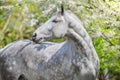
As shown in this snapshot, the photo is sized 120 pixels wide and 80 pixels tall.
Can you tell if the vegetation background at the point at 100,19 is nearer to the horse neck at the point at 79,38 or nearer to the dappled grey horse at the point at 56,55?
the dappled grey horse at the point at 56,55

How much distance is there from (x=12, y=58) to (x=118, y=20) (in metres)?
2.89

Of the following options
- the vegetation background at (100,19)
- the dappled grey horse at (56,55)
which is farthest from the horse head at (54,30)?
the vegetation background at (100,19)

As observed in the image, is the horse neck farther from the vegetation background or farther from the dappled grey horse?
the vegetation background

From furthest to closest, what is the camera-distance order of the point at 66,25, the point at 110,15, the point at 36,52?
the point at 110,15, the point at 36,52, the point at 66,25

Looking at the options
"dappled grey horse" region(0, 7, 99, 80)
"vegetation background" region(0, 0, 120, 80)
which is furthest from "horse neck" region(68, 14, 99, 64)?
"vegetation background" region(0, 0, 120, 80)

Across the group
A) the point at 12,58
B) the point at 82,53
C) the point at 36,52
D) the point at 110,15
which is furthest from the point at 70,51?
the point at 110,15

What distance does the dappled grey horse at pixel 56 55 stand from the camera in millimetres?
5004

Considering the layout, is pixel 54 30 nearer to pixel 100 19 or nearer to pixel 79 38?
pixel 79 38

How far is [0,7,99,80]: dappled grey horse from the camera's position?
16.4ft

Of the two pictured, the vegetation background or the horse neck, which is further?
the vegetation background

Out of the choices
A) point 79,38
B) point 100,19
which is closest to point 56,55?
point 79,38

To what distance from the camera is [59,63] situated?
5223 mm

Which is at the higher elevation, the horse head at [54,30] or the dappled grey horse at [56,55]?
the horse head at [54,30]

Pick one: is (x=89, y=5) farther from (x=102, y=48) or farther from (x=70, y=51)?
(x=70, y=51)
